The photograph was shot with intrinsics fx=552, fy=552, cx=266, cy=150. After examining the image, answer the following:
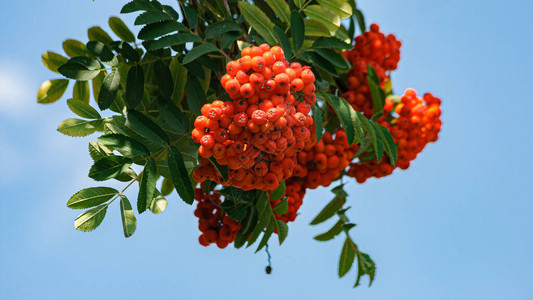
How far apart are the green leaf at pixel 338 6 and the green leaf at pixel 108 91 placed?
991 mm

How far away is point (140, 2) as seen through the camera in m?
2.29

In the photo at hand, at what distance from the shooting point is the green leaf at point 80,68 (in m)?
2.43

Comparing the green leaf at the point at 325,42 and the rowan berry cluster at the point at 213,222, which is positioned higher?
the green leaf at the point at 325,42

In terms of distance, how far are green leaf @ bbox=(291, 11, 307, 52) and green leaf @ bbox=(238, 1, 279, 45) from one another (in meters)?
0.08

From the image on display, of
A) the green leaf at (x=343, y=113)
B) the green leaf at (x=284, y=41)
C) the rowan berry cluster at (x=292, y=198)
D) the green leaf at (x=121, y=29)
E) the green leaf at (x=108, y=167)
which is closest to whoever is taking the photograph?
the green leaf at (x=108, y=167)

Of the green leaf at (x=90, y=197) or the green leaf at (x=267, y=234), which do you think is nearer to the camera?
the green leaf at (x=90, y=197)

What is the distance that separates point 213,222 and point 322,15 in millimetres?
1197

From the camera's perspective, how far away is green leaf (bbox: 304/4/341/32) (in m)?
2.51

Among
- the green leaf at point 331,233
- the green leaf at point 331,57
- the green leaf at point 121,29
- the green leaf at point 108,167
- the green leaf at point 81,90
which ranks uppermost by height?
the green leaf at point 121,29

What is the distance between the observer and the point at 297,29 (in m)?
2.38

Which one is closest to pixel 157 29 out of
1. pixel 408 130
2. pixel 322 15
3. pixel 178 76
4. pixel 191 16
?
pixel 191 16

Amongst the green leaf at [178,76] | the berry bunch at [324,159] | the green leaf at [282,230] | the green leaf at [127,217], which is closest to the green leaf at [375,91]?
the berry bunch at [324,159]

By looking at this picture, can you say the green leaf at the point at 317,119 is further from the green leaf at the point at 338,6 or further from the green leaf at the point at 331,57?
the green leaf at the point at 338,6

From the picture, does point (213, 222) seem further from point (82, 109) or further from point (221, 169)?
point (82, 109)
